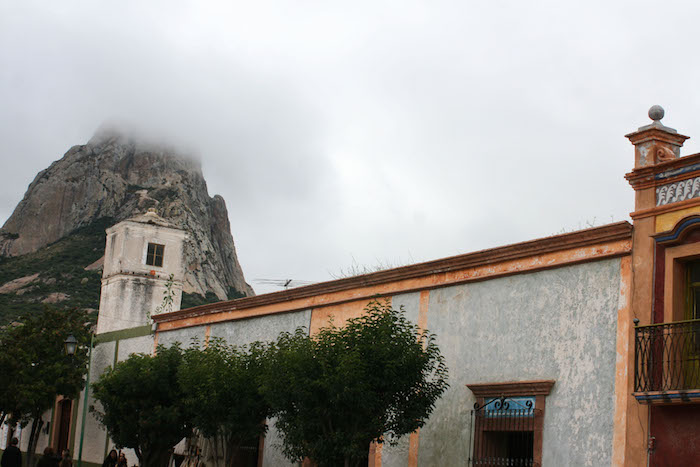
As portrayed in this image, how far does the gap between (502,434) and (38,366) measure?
60.1 feet

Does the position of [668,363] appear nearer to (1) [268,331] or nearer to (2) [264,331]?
(1) [268,331]

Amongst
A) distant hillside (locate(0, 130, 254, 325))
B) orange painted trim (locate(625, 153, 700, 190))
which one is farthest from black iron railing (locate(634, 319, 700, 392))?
distant hillside (locate(0, 130, 254, 325))

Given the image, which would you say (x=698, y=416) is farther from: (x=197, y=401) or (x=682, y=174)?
(x=197, y=401)

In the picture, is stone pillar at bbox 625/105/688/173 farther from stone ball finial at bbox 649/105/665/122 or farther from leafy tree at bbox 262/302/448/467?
leafy tree at bbox 262/302/448/467

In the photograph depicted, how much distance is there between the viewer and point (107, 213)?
97125 millimetres

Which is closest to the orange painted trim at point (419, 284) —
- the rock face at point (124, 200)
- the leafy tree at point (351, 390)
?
the leafy tree at point (351, 390)

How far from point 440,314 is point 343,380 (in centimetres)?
328

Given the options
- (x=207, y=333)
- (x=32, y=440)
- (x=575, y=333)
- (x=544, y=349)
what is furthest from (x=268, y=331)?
(x=32, y=440)

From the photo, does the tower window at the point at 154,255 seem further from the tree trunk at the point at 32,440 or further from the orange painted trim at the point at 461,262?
the orange painted trim at the point at 461,262

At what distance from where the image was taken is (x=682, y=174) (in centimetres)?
1244

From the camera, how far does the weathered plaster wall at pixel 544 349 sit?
1316 centimetres

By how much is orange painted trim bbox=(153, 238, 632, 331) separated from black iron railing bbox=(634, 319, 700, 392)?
1.39 m

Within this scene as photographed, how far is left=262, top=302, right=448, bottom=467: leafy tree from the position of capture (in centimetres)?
1388

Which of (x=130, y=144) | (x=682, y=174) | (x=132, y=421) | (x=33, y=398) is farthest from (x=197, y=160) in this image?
(x=682, y=174)
